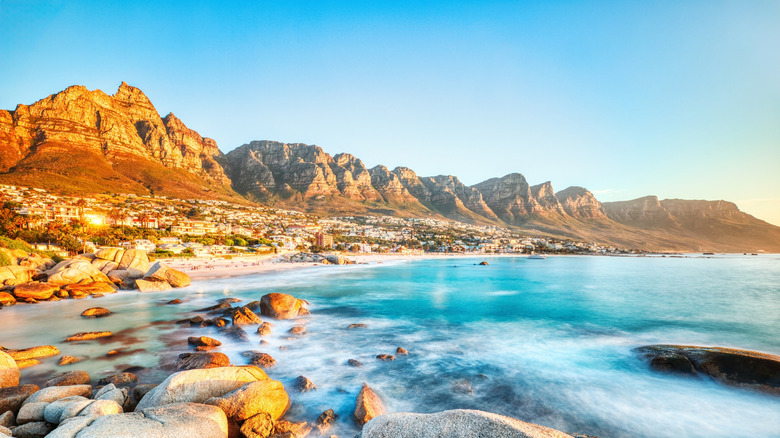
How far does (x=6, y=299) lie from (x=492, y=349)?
103 feet

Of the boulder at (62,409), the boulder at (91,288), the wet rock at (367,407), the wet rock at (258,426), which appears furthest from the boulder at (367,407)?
the boulder at (91,288)

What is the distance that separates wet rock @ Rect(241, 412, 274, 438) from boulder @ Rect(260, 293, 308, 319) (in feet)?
41.3

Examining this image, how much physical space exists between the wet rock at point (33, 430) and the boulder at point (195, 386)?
57.1 inches

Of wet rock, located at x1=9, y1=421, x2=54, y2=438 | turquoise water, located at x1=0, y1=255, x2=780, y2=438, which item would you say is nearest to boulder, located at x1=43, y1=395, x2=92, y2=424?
wet rock, located at x1=9, y1=421, x2=54, y2=438

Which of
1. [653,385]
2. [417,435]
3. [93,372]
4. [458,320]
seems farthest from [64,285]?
[653,385]

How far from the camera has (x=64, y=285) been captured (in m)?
24.5

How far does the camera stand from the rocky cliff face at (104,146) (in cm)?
10319

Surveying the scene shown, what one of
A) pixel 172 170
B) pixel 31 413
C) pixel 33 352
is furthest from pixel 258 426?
pixel 172 170

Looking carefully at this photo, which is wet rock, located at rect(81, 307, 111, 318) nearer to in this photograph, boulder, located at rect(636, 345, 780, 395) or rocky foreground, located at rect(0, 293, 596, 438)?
rocky foreground, located at rect(0, 293, 596, 438)

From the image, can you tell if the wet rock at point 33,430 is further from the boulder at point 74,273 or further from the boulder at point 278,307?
the boulder at point 74,273

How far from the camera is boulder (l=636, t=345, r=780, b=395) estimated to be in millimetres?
10312

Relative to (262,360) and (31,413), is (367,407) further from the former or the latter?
(31,413)

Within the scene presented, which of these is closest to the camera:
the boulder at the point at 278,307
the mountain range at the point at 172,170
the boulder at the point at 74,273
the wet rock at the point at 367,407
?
the wet rock at the point at 367,407

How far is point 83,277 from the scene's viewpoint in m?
26.7
